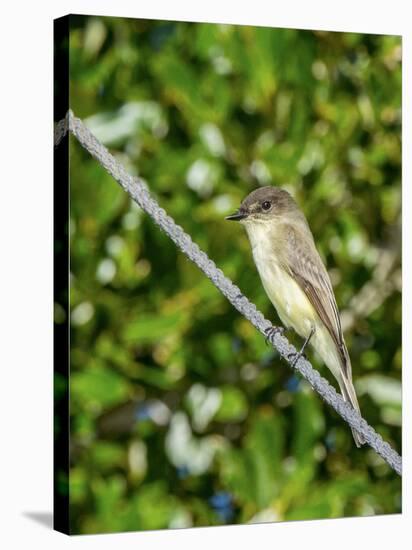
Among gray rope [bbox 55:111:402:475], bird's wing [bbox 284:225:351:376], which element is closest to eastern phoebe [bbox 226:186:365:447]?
bird's wing [bbox 284:225:351:376]

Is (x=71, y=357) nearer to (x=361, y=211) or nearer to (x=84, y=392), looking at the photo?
(x=84, y=392)

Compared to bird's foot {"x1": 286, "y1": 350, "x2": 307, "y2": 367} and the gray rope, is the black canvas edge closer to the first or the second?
the gray rope

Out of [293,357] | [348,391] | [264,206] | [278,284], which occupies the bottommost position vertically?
[348,391]

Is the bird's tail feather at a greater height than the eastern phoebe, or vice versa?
the eastern phoebe

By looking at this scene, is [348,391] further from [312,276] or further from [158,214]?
[158,214]

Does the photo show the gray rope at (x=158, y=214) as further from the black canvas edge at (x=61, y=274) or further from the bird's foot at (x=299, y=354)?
the bird's foot at (x=299, y=354)

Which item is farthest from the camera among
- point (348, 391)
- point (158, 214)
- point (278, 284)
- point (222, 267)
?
point (348, 391)

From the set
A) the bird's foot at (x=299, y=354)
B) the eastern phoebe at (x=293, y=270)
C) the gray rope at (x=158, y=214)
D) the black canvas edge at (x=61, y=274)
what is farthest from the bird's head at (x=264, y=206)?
A: the black canvas edge at (x=61, y=274)

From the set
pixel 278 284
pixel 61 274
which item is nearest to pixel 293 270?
pixel 278 284
